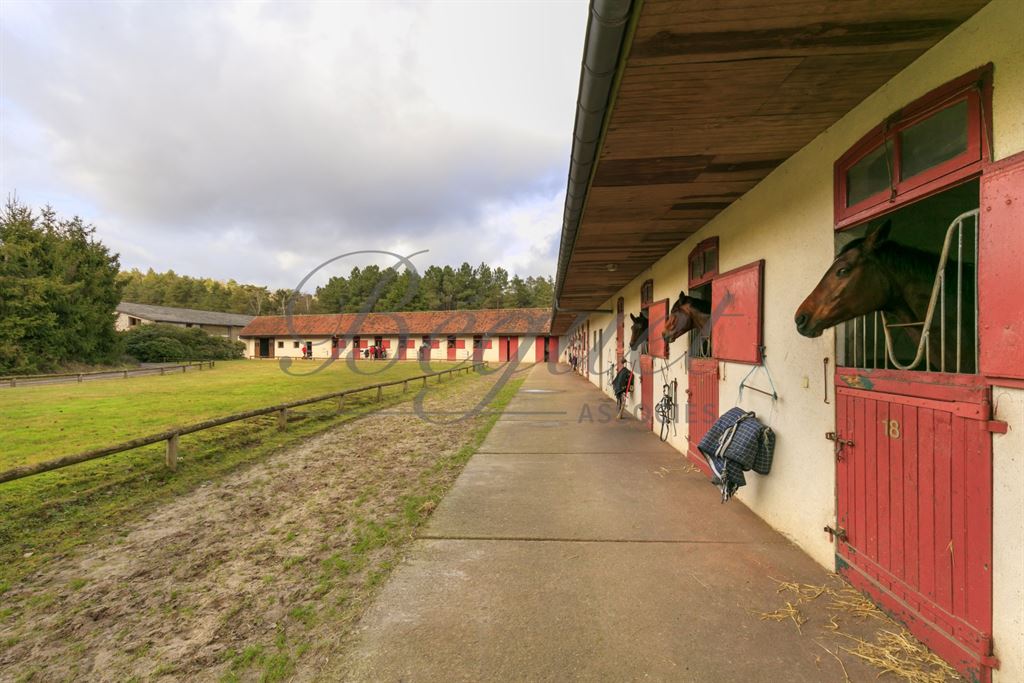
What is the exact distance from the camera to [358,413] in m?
9.95

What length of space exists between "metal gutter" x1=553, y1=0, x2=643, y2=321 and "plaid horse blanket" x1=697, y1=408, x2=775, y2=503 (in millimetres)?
2466

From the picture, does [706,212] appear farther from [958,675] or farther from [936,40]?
[958,675]

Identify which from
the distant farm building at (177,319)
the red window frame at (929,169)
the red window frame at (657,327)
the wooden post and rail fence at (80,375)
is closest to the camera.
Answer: the red window frame at (929,169)

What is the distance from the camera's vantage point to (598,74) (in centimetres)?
209

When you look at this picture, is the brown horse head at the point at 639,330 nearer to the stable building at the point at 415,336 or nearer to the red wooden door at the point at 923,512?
the red wooden door at the point at 923,512

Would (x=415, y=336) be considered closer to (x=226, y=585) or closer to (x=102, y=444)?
(x=102, y=444)

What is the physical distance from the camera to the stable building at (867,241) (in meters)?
1.78

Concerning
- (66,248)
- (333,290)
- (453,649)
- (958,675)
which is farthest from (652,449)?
(333,290)

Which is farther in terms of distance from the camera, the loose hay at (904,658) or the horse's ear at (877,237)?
the horse's ear at (877,237)

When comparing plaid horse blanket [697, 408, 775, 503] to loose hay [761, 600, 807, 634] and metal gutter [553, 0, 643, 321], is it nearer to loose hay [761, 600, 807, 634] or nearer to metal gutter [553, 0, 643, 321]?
loose hay [761, 600, 807, 634]

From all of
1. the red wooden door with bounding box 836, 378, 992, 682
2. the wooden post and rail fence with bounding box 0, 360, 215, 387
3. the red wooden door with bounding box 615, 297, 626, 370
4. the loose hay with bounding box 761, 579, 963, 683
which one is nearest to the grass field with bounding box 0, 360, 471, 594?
the wooden post and rail fence with bounding box 0, 360, 215, 387

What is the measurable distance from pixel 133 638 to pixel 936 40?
5029mm

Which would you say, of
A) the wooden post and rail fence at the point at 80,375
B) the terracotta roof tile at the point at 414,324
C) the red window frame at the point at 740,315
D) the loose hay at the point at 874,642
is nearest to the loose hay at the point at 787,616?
the loose hay at the point at 874,642

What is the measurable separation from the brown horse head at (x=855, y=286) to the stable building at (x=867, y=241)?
1 centimetres
